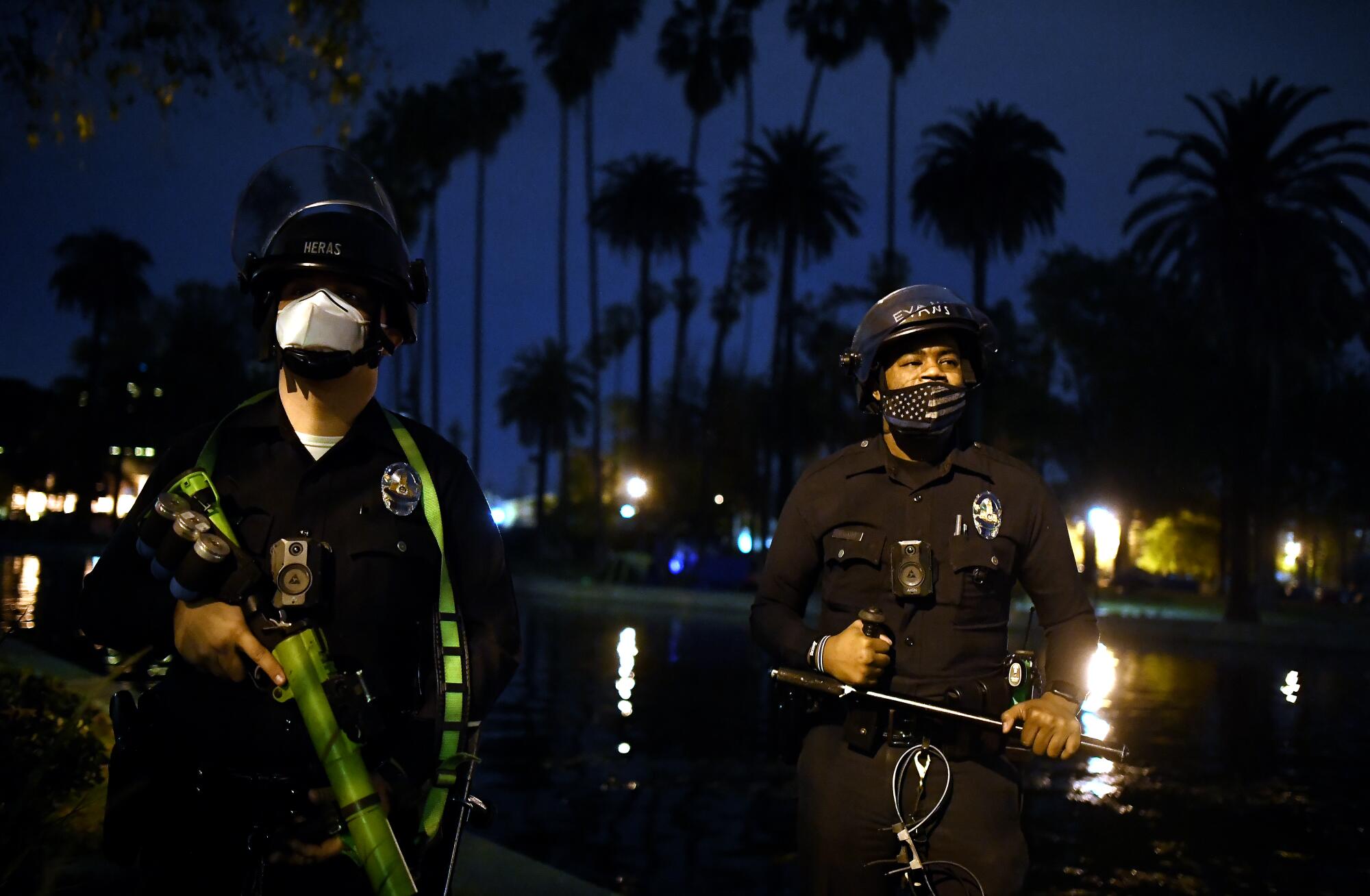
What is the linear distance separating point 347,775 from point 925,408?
1933 millimetres

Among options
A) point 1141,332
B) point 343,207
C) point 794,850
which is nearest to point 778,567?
point 343,207

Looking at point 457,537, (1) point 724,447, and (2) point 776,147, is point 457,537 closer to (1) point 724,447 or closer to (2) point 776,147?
(2) point 776,147

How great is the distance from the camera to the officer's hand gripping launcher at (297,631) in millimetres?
2768

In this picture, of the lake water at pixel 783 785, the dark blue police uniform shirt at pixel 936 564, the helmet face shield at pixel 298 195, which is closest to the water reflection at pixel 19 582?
the lake water at pixel 783 785

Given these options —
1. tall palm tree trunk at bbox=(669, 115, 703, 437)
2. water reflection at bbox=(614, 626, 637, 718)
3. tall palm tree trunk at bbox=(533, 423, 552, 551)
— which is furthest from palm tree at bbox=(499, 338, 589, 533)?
water reflection at bbox=(614, 626, 637, 718)

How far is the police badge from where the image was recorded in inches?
153

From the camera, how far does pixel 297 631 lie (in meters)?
2.81

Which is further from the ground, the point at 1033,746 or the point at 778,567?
the point at 778,567

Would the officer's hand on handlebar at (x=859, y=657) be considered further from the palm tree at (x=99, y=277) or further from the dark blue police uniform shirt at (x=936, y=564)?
the palm tree at (x=99, y=277)

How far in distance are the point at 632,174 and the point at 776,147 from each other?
957cm

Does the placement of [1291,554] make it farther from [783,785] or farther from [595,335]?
[783,785]

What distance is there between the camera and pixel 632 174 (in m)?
62.2

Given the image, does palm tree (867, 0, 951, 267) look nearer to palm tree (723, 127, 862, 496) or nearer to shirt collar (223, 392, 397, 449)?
palm tree (723, 127, 862, 496)

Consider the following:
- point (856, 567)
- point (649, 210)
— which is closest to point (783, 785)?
point (856, 567)
